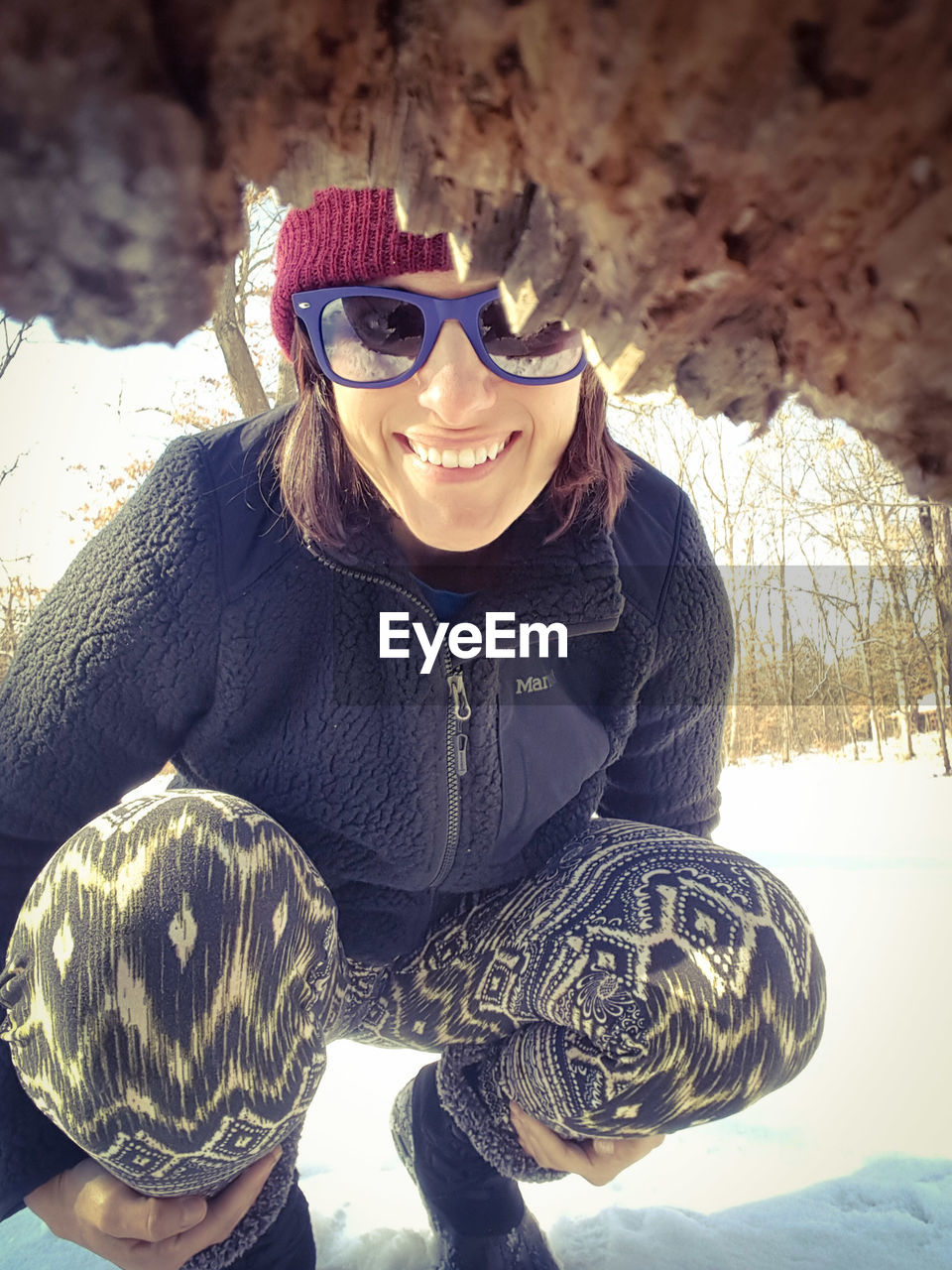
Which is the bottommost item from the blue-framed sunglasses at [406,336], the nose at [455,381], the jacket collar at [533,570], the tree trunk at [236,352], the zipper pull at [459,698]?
the zipper pull at [459,698]

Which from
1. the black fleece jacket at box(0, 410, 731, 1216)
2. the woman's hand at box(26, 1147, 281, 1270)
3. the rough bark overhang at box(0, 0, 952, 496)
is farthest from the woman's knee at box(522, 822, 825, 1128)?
the rough bark overhang at box(0, 0, 952, 496)

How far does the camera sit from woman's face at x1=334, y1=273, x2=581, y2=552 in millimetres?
1097

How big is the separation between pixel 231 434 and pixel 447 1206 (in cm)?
125

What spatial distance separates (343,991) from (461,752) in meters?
0.42

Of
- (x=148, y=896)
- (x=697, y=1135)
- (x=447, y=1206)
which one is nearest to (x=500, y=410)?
(x=148, y=896)

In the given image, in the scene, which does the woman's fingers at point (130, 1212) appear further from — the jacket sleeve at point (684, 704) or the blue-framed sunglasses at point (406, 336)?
the blue-framed sunglasses at point (406, 336)

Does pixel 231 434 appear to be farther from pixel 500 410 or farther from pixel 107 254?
pixel 107 254

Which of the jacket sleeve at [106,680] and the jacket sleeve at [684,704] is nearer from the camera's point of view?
the jacket sleeve at [106,680]

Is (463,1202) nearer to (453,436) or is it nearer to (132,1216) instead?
(132,1216)

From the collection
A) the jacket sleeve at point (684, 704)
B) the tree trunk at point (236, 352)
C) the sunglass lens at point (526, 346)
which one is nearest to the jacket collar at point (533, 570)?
the jacket sleeve at point (684, 704)

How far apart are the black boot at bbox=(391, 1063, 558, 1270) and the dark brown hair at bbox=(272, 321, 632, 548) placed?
Answer: 1.00 meters

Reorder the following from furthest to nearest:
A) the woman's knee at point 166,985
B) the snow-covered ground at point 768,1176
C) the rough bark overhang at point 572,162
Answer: the snow-covered ground at point 768,1176 → the woman's knee at point 166,985 → the rough bark overhang at point 572,162

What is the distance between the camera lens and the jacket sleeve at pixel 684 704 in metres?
1.45

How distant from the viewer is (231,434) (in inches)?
53.9
